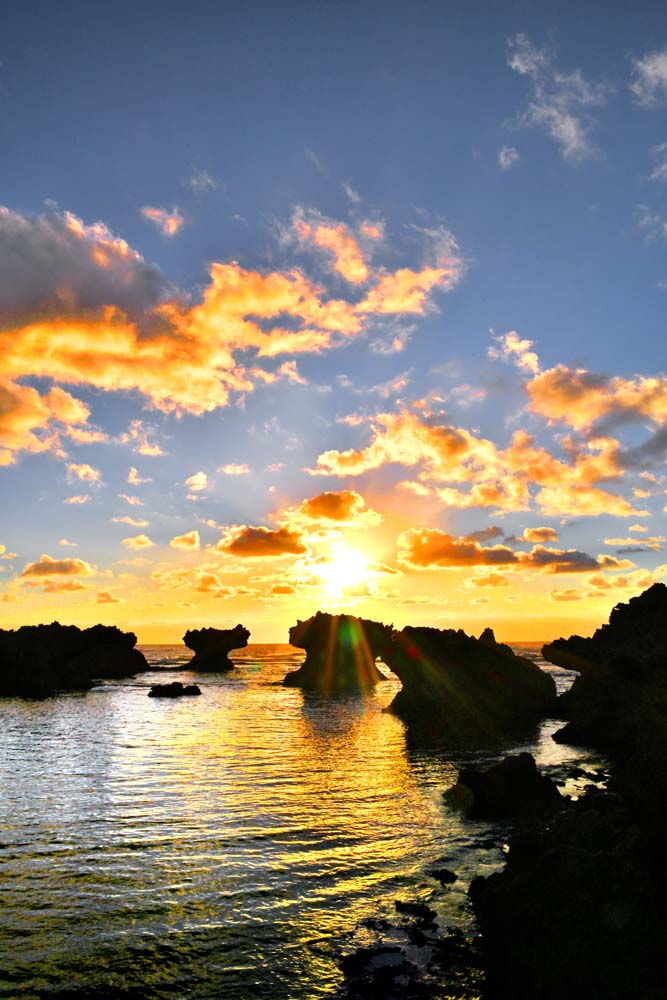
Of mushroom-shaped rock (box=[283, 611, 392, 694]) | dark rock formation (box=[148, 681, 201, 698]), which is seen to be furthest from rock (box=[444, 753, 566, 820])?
mushroom-shaped rock (box=[283, 611, 392, 694])

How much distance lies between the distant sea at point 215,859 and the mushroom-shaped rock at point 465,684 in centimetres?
688

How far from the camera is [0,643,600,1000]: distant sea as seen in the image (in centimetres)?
1126

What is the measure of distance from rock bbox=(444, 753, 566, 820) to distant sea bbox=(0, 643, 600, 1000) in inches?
43.1

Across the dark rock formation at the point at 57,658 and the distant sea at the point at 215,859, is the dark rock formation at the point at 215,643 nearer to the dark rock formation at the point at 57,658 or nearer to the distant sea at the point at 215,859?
the dark rock formation at the point at 57,658

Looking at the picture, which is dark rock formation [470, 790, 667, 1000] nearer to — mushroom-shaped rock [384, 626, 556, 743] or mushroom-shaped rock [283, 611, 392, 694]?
mushroom-shaped rock [384, 626, 556, 743]

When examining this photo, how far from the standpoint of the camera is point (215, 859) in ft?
54.7

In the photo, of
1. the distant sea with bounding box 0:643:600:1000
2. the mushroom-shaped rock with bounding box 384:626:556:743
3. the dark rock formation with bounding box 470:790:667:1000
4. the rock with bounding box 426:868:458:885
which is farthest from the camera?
the mushroom-shaped rock with bounding box 384:626:556:743

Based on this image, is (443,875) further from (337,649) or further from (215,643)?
(215,643)

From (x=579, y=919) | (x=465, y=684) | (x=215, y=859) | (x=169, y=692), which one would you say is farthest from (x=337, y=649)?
(x=579, y=919)

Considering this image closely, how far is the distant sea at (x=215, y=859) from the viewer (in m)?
11.3

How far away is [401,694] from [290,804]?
3088cm

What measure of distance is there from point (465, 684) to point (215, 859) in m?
30.5

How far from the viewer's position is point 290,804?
73.7 ft

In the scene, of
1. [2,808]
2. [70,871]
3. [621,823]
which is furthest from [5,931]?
[621,823]
